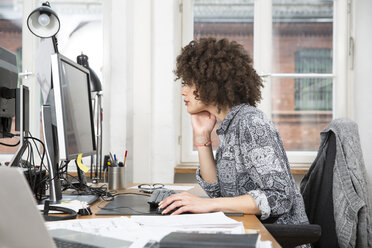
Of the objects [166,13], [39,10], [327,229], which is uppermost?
[166,13]

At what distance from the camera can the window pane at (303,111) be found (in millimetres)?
2857

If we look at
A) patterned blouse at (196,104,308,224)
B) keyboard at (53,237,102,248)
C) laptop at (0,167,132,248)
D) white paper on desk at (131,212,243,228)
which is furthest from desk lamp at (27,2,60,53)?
laptop at (0,167,132,248)

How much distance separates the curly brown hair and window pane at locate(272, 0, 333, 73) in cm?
143

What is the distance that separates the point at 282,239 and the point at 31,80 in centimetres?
228

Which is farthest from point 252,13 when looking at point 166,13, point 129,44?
point 129,44

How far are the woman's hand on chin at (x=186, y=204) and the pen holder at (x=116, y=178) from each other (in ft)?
2.20

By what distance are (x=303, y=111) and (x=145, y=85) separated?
1175 mm

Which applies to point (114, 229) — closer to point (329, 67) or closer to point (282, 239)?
point (282, 239)

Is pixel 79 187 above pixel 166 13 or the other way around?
the other way around

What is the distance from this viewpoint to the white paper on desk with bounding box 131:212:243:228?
35.4 inches

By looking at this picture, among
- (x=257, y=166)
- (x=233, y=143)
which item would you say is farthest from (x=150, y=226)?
(x=233, y=143)

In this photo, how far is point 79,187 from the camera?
5.74ft

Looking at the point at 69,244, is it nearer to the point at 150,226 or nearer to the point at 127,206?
the point at 150,226

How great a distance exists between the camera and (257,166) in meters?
1.21
